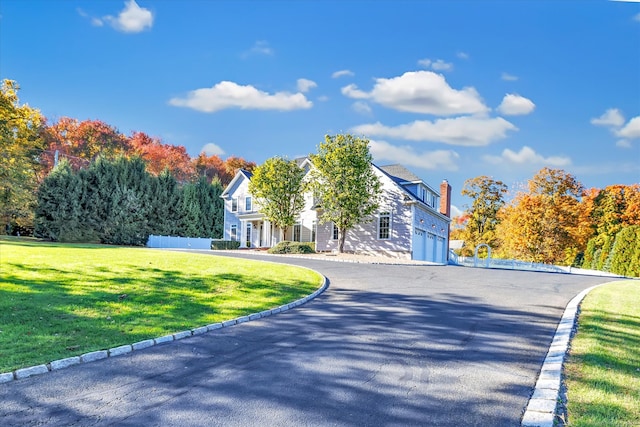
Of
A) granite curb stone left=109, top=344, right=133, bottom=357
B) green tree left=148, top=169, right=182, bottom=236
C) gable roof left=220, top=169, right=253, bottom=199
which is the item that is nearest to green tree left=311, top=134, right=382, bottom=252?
gable roof left=220, top=169, right=253, bottom=199

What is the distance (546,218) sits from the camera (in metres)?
35.5

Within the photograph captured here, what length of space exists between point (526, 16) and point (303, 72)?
6.78 metres

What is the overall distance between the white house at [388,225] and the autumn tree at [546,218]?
6.54 m

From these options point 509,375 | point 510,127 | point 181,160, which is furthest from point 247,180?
point 509,375

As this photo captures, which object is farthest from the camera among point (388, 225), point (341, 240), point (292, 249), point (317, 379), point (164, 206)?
point (164, 206)

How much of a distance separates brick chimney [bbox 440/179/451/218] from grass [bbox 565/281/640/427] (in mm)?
27820

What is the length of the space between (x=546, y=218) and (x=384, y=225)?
17.4 meters

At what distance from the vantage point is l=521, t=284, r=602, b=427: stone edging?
11.6 ft

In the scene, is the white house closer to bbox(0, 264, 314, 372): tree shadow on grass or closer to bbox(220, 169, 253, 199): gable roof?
bbox(220, 169, 253, 199): gable roof

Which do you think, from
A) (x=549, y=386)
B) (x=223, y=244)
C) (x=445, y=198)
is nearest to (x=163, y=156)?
(x=223, y=244)

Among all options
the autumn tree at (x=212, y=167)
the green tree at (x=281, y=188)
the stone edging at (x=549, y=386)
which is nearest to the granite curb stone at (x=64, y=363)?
the stone edging at (x=549, y=386)

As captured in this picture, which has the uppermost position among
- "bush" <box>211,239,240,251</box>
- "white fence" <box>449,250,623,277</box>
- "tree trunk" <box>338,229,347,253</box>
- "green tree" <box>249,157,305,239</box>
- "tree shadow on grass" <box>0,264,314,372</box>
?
"green tree" <box>249,157,305,239</box>

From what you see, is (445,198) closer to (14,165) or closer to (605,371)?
(14,165)

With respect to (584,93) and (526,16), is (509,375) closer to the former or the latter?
(526,16)
